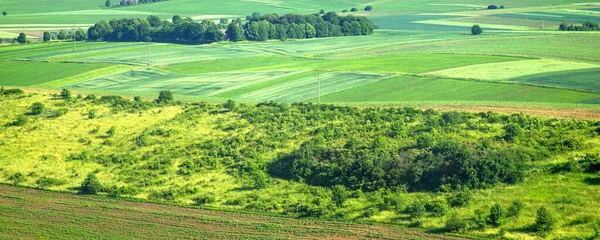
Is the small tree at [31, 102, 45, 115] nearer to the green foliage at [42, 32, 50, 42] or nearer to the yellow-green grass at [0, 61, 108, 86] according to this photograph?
the yellow-green grass at [0, 61, 108, 86]

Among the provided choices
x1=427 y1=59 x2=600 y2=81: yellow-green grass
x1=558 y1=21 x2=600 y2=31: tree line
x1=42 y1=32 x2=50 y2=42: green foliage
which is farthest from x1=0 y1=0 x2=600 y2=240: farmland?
x1=42 y1=32 x2=50 y2=42: green foliage

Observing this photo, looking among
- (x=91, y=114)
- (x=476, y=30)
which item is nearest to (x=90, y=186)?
(x=91, y=114)

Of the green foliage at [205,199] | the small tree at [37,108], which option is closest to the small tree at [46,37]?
the small tree at [37,108]

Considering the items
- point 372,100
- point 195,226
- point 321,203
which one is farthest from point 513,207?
point 372,100

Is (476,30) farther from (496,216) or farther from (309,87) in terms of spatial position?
(496,216)

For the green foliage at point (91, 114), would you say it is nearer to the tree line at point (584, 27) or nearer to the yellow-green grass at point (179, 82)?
the yellow-green grass at point (179, 82)

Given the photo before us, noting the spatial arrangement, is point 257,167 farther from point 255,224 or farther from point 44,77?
point 44,77
